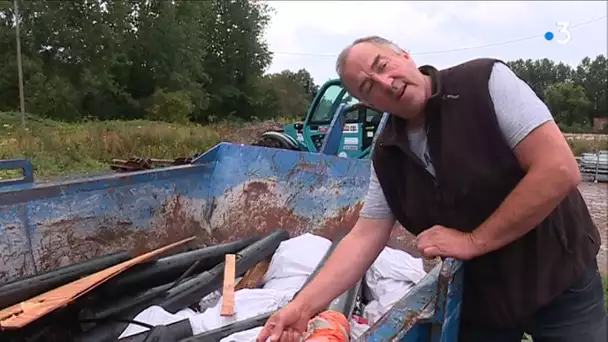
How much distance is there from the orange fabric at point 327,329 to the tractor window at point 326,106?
6.10 meters

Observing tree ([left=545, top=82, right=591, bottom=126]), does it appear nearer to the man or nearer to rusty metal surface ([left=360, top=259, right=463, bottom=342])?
the man

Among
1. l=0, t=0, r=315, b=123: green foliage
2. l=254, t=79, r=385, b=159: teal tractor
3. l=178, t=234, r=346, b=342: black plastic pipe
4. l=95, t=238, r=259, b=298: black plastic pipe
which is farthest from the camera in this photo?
l=0, t=0, r=315, b=123: green foliage

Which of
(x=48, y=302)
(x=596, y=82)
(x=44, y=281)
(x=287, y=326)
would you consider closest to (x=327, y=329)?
(x=287, y=326)

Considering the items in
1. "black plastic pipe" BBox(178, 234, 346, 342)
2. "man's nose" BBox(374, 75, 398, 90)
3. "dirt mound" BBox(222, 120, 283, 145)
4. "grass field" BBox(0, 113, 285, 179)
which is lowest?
"dirt mound" BBox(222, 120, 283, 145)

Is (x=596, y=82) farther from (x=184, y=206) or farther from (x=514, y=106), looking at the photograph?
(x=514, y=106)

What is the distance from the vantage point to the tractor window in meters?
7.63

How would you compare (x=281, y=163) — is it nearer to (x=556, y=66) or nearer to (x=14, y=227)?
(x=14, y=227)

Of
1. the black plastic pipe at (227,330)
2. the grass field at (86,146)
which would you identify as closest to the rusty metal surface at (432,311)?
the black plastic pipe at (227,330)

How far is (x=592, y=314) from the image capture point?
1.61m

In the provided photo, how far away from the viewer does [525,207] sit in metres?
1.36

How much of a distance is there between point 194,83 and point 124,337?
2911cm

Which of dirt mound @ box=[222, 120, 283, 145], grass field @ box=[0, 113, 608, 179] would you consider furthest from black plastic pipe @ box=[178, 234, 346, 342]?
dirt mound @ box=[222, 120, 283, 145]

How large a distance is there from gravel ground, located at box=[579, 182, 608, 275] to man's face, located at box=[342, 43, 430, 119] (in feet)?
14.1

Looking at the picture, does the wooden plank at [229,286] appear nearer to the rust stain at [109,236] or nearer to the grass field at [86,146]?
the rust stain at [109,236]
